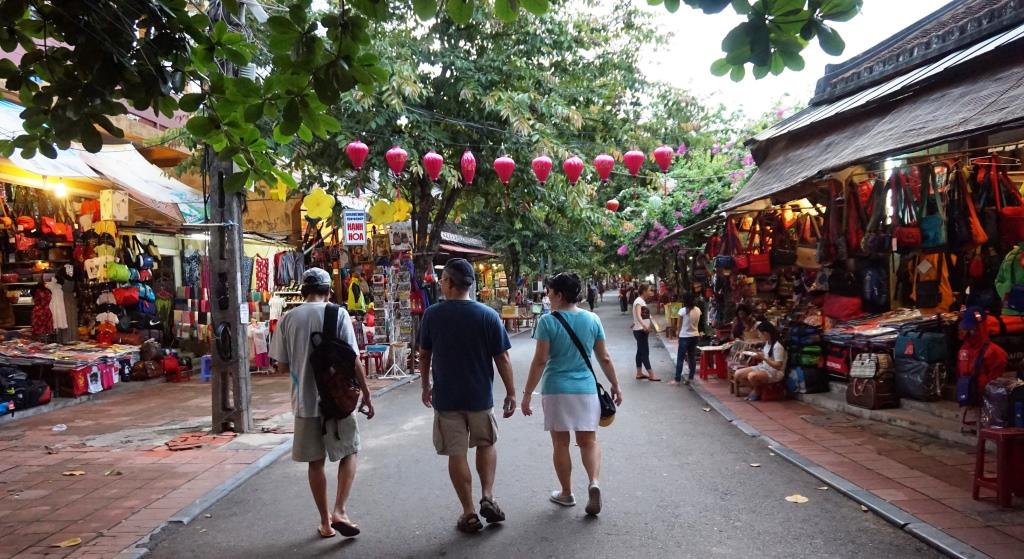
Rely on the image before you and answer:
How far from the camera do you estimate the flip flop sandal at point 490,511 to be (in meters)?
4.76

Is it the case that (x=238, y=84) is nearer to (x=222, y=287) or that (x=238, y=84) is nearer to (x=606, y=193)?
(x=222, y=287)

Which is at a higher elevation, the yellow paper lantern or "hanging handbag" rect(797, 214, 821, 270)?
the yellow paper lantern

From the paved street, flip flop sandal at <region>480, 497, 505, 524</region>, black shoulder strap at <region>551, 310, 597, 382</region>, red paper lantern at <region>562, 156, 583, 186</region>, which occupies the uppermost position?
red paper lantern at <region>562, 156, 583, 186</region>

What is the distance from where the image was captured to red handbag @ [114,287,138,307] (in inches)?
509

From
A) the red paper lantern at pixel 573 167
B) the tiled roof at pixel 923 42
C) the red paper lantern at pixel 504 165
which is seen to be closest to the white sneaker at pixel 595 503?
the tiled roof at pixel 923 42

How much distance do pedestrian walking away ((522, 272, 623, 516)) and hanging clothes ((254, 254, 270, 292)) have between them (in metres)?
11.1

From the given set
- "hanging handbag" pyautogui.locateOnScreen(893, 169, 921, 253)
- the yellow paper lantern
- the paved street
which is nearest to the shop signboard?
the yellow paper lantern

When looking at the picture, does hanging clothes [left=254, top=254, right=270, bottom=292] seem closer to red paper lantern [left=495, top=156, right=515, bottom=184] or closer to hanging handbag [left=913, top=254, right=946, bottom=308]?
red paper lantern [left=495, top=156, right=515, bottom=184]

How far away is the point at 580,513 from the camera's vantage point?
5035 millimetres

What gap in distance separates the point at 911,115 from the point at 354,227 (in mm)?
9375

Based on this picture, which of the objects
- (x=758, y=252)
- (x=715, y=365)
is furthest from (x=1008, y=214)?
(x=715, y=365)

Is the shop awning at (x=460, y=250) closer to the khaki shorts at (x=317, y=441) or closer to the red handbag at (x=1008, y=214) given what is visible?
the red handbag at (x=1008, y=214)

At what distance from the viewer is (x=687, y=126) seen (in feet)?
61.4

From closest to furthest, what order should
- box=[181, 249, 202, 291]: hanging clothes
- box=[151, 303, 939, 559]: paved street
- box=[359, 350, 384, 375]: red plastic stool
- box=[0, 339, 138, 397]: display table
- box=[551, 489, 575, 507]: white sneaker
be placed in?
box=[151, 303, 939, 559]: paved street
box=[551, 489, 575, 507]: white sneaker
box=[0, 339, 138, 397]: display table
box=[359, 350, 384, 375]: red plastic stool
box=[181, 249, 202, 291]: hanging clothes
